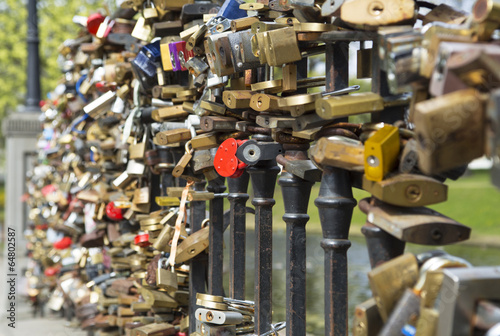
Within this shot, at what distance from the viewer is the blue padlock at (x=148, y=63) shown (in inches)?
114

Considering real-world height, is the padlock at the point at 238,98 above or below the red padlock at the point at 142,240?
above

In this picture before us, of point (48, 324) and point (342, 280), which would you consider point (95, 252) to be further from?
point (342, 280)

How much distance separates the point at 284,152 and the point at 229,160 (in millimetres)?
249

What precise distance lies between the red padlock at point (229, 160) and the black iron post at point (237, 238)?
12 cm

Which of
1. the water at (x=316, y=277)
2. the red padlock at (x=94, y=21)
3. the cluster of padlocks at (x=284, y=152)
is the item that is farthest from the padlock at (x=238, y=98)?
the water at (x=316, y=277)

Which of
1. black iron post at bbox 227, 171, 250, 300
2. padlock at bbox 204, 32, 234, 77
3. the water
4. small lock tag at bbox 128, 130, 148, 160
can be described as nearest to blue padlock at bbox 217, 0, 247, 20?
padlock at bbox 204, 32, 234, 77

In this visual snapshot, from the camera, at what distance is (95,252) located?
167 inches

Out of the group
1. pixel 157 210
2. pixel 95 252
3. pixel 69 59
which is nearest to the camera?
pixel 157 210

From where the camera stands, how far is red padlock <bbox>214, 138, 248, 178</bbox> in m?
2.21

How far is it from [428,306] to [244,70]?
1.18 metres

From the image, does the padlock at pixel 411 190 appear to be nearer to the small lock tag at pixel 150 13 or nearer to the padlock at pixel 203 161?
the padlock at pixel 203 161

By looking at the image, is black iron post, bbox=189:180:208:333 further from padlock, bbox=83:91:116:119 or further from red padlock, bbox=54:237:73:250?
red padlock, bbox=54:237:73:250

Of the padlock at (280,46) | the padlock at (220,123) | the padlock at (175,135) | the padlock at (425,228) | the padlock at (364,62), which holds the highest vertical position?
the padlock at (280,46)

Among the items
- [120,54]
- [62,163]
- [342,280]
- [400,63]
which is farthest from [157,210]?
[62,163]
